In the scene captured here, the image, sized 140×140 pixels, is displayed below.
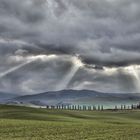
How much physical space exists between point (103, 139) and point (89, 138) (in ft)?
6.75

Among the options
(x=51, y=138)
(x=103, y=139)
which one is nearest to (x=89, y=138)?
(x=103, y=139)

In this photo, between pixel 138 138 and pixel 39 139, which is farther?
pixel 138 138

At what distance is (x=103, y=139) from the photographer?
52562 millimetres

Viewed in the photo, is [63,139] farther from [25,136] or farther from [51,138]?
[25,136]

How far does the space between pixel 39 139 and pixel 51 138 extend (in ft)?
8.23

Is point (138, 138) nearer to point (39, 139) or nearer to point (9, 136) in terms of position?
point (39, 139)

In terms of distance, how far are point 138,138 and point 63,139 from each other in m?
11.9

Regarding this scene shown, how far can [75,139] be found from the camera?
52.1 metres

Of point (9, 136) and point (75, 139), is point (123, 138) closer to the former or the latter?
point (75, 139)

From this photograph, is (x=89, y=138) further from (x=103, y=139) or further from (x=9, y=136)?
(x=9, y=136)

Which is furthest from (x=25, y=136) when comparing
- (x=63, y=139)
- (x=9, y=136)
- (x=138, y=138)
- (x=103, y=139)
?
(x=138, y=138)

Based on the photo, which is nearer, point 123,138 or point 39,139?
point 39,139

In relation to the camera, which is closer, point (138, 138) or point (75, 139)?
point (75, 139)

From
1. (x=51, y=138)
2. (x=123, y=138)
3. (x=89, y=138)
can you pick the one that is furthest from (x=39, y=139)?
(x=123, y=138)
